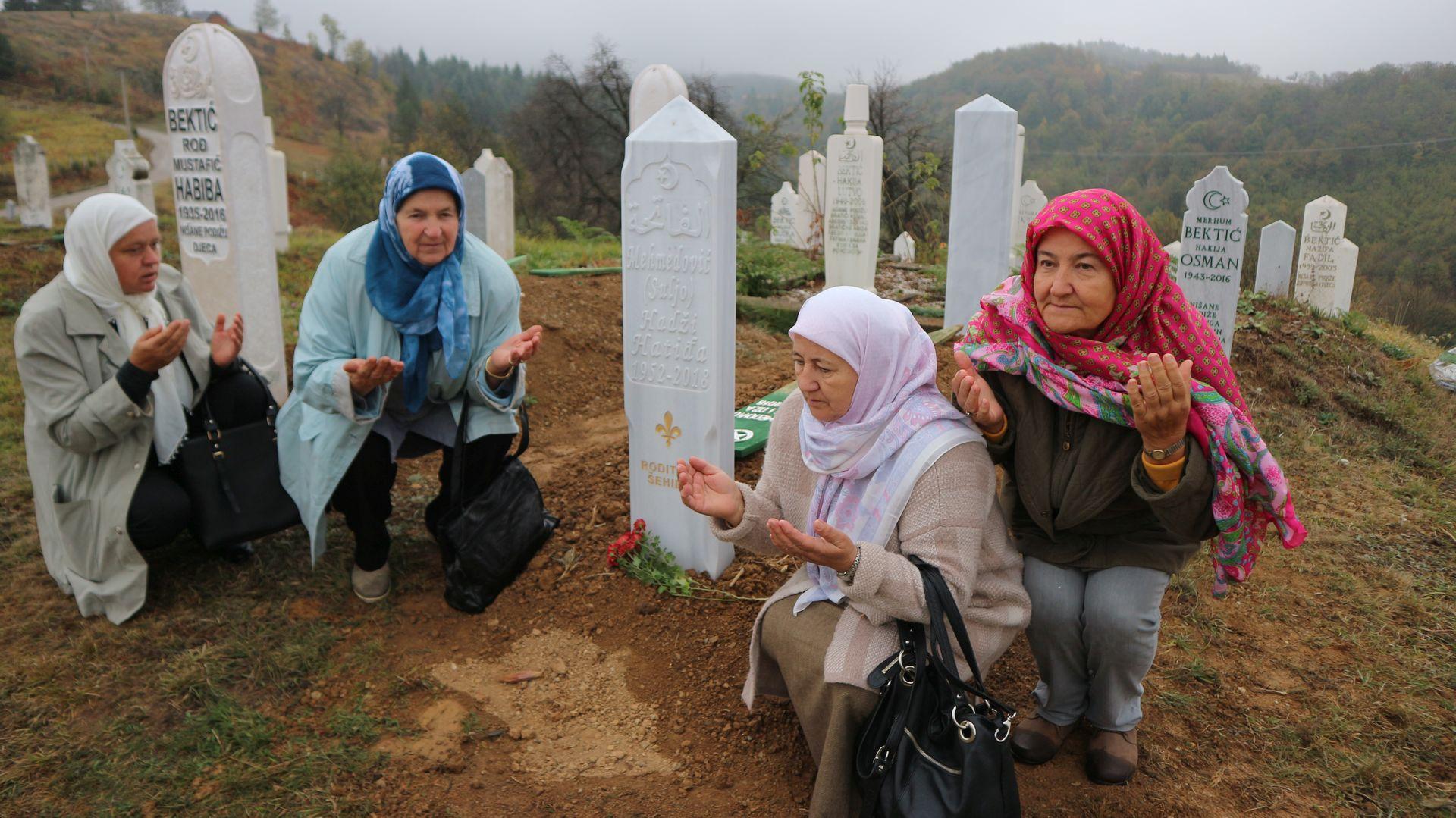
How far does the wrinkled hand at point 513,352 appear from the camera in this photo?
2.99 m

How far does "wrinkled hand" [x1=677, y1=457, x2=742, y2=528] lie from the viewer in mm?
2291

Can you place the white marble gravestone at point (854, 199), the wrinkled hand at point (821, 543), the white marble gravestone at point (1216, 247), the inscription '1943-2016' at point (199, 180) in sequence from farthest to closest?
1. the white marble gravestone at point (854, 199)
2. the white marble gravestone at point (1216, 247)
3. the inscription '1943-2016' at point (199, 180)
4. the wrinkled hand at point (821, 543)

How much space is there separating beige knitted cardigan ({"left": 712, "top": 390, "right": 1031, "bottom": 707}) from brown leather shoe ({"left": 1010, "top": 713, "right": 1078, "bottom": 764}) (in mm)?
332

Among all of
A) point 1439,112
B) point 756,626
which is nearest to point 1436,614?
point 756,626

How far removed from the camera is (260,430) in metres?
3.36

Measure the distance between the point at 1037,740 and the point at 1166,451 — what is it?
3.11 feet

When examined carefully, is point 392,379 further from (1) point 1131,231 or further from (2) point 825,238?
(2) point 825,238

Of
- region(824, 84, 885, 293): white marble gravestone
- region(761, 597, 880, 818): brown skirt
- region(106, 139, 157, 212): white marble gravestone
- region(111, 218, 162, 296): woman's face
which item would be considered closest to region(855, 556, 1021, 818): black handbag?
region(761, 597, 880, 818): brown skirt

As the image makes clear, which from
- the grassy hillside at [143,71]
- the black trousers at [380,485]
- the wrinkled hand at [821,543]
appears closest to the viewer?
the wrinkled hand at [821,543]

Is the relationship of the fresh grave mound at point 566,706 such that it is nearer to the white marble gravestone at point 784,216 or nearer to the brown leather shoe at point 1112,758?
the brown leather shoe at point 1112,758

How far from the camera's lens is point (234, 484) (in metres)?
3.29

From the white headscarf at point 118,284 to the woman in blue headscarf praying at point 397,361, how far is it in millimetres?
403

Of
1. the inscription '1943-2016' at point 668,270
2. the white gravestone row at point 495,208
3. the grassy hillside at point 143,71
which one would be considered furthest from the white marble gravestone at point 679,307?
the grassy hillside at point 143,71

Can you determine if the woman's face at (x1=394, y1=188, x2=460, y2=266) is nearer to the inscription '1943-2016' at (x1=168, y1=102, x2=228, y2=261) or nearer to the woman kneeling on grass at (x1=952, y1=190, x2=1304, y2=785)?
the woman kneeling on grass at (x1=952, y1=190, x2=1304, y2=785)
